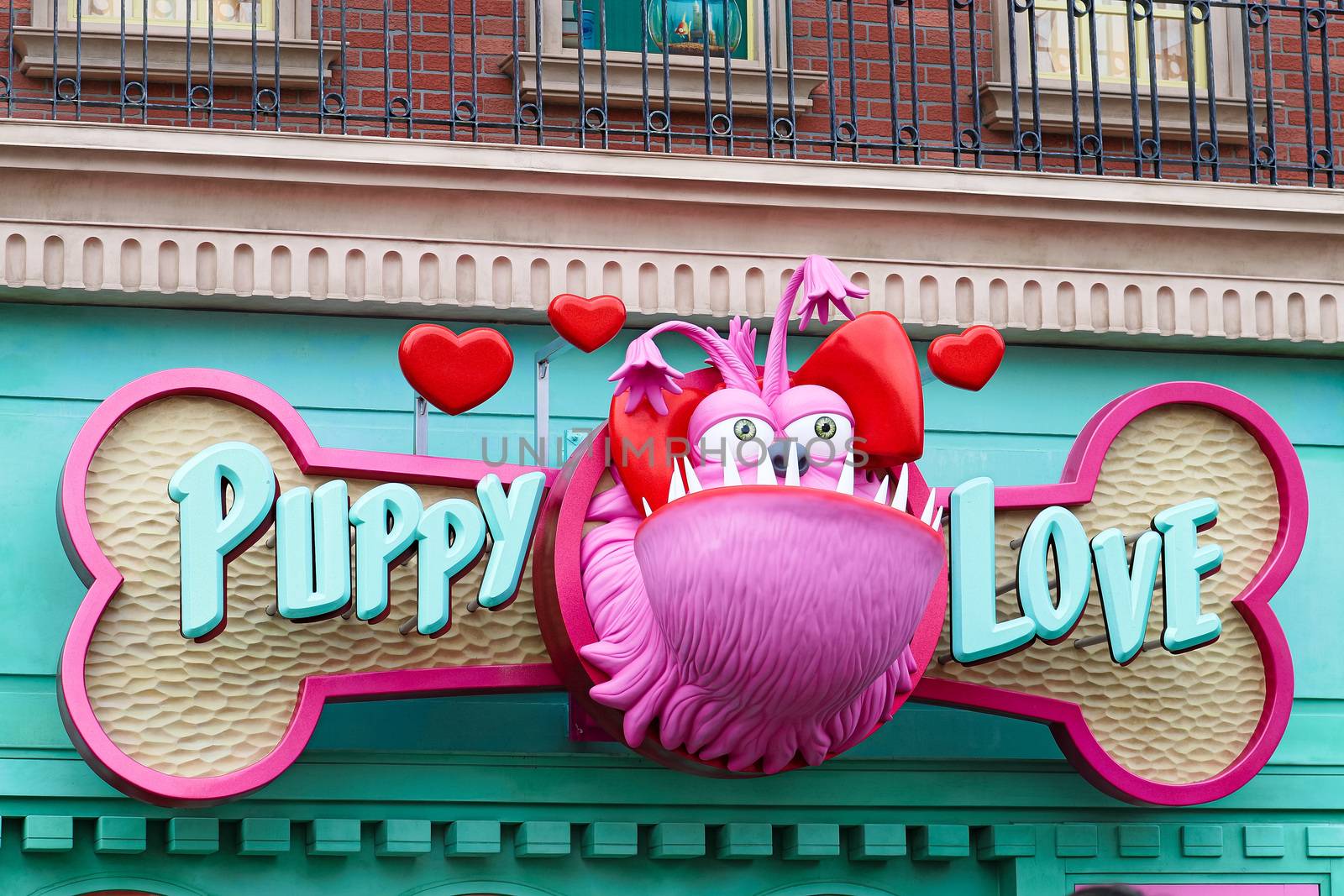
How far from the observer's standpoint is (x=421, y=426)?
22.6ft

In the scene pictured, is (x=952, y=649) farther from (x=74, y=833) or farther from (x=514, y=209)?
(x=74, y=833)

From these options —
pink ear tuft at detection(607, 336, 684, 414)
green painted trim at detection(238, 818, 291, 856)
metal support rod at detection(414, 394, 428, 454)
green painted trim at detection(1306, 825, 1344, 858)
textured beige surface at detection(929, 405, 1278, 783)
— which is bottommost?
green painted trim at detection(1306, 825, 1344, 858)

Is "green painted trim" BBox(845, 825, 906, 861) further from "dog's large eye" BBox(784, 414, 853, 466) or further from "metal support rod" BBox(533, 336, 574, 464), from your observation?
"metal support rod" BBox(533, 336, 574, 464)

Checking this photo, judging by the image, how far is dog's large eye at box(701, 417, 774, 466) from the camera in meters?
6.30

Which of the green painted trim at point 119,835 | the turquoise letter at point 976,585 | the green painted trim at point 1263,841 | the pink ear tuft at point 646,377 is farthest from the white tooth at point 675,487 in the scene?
the green painted trim at point 1263,841

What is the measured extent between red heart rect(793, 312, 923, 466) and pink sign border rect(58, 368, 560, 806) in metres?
1.07

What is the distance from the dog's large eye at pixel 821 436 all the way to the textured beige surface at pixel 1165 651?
37.5 inches

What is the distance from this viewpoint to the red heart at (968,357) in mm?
6773

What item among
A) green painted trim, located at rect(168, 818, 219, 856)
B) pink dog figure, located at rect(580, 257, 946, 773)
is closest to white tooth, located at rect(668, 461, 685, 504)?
pink dog figure, located at rect(580, 257, 946, 773)

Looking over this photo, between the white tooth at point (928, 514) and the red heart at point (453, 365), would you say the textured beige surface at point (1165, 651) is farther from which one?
the red heart at point (453, 365)

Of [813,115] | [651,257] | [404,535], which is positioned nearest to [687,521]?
[404,535]

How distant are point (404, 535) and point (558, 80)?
2403 mm

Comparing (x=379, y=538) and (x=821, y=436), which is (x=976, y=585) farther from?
(x=379, y=538)

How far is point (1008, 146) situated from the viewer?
326 inches
